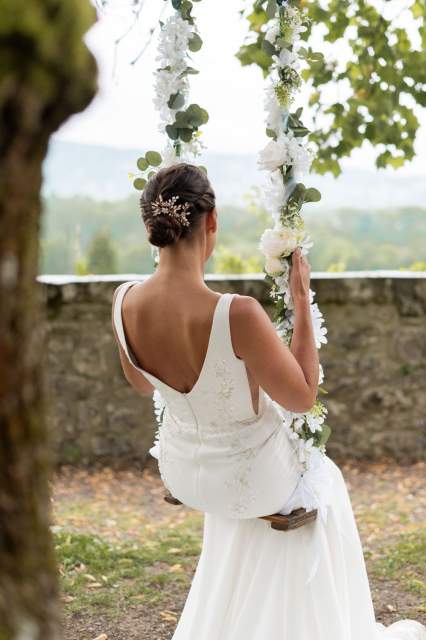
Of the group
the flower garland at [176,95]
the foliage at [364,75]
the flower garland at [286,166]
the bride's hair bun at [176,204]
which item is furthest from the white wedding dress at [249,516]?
the foliage at [364,75]

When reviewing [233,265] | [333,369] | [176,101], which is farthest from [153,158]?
[233,265]

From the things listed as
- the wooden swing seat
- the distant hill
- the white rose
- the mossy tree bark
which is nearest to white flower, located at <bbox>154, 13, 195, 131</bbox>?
the white rose

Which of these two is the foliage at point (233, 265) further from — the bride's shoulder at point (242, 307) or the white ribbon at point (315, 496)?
the bride's shoulder at point (242, 307)

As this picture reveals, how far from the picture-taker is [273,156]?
2719 mm

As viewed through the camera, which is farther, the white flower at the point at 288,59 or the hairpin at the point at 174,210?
the white flower at the point at 288,59

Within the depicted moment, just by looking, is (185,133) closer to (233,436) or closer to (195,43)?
(195,43)

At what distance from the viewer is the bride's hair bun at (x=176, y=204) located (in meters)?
2.47

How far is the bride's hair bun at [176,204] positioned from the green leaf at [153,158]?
0.49 meters

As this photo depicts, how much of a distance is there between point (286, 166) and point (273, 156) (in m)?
0.06

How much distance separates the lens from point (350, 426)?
7.03m

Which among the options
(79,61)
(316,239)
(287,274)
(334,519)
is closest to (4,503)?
(79,61)

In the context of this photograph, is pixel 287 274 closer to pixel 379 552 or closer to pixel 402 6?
pixel 379 552

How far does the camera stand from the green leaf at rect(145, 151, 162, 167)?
3.01 meters

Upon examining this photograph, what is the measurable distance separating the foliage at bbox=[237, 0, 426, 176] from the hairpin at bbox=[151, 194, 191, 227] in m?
3.19
